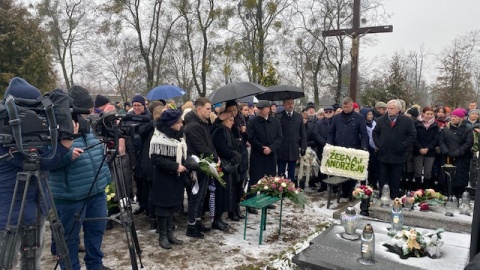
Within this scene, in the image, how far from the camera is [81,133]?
3.28 metres

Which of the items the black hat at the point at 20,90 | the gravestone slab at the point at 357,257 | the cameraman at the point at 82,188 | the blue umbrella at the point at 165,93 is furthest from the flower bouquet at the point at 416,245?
the blue umbrella at the point at 165,93

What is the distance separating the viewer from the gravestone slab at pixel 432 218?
15.4 ft

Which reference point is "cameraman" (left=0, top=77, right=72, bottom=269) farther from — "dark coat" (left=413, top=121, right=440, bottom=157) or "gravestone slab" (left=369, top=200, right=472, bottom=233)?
"dark coat" (left=413, top=121, right=440, bottom=157)

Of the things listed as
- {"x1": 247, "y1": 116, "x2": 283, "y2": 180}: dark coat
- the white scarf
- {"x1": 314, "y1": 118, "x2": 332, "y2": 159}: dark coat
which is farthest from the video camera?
{"x1": 314, "y1": 118, "x2": 332, "y2": 159}: dark coat

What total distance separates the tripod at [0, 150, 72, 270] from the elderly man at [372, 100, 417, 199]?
17.8 ft

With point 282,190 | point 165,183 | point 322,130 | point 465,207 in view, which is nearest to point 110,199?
point 165,183

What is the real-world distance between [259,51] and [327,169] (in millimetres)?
16076

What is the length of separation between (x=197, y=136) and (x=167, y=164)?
26.2 inches

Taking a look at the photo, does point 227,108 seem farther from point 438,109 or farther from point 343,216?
point 438,109

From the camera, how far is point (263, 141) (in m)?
5.94

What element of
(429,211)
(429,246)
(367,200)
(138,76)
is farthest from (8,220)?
(138,76)

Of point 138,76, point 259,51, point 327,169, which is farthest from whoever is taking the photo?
point 138,76

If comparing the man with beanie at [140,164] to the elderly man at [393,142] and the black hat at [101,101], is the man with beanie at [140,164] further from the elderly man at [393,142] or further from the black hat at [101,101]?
the elderly man at [393,142]

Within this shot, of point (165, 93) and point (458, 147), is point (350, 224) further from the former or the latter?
point (165, 93)
